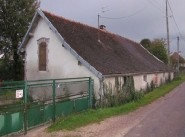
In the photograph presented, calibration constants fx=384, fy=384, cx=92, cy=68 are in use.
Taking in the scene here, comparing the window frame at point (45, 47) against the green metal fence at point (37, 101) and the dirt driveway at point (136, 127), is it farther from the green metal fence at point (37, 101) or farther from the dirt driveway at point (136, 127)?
the dirt driveway at point (136, 127)

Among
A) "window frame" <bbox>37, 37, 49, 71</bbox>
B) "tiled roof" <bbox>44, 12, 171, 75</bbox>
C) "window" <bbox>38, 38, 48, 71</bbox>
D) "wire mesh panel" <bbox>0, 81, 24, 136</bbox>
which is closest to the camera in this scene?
"wire mesh panel" <bbox>0, 81, 24, 136</bbox>

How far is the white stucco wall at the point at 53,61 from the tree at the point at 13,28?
42.9 feet

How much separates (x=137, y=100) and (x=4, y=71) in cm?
1729

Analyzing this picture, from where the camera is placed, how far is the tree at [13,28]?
34.9 meters

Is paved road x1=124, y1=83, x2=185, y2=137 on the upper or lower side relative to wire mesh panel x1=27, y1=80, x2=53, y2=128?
lower

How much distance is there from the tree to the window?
13.6 metres

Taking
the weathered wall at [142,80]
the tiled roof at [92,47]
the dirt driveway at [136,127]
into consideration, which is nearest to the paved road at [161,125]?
the dirt driveway at [136,127]

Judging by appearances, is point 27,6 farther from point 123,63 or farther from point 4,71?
point 123,63

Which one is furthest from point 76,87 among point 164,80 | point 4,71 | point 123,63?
point 164,80

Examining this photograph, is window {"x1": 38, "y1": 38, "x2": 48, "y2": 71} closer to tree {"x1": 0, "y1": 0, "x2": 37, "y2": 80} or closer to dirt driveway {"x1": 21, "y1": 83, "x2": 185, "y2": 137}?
dirt driveway {"x1": 21, "y1": 83, "x2": 185, "y2": 137}

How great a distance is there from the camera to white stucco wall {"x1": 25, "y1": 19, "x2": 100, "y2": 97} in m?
20.1

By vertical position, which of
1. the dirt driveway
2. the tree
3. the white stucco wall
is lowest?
the dirt driveway

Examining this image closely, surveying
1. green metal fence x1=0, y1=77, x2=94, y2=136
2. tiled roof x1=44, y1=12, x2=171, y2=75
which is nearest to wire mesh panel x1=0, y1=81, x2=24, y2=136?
green metal fence x1=0, y1=77, x2=94, y2=136

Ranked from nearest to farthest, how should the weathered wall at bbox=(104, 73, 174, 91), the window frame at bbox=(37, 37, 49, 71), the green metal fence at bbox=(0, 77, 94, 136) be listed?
the green metal fence at bbox=(0, 77, 94, 136) < the weathered wall at bbox=(104, 73, 174, 91) < the window frame at bbox=(37, 37, 49, 71)
